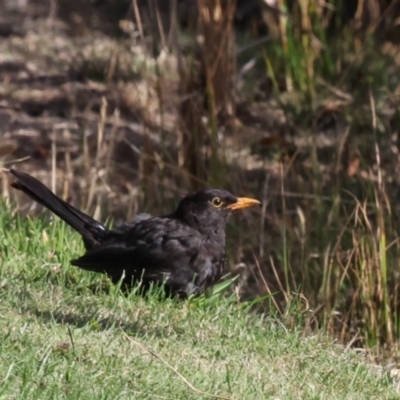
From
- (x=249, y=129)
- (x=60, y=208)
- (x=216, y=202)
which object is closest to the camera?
(x=60, y=208)

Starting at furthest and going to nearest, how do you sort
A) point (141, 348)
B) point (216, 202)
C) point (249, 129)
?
point (249, 129), point (216, 202), point (141, 348)

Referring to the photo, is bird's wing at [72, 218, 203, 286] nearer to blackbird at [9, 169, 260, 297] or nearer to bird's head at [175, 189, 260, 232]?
blackbird at [9, 169, 260, 297]

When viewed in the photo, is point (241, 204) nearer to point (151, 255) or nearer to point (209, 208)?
point (209, 208)

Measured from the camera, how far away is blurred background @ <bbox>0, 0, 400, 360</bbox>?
675cm

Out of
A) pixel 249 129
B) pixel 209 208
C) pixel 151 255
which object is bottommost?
pixel 249 129

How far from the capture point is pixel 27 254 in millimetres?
6098

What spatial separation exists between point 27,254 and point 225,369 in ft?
6.00

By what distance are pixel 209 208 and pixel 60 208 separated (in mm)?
847

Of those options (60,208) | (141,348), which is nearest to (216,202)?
(60,208)

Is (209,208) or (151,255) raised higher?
(209,208)

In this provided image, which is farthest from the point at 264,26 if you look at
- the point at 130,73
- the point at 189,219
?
the point at 189,219

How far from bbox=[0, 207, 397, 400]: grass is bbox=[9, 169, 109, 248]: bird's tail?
22cm

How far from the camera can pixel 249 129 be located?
35.2 feet

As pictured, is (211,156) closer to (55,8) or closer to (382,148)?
(382,148)
